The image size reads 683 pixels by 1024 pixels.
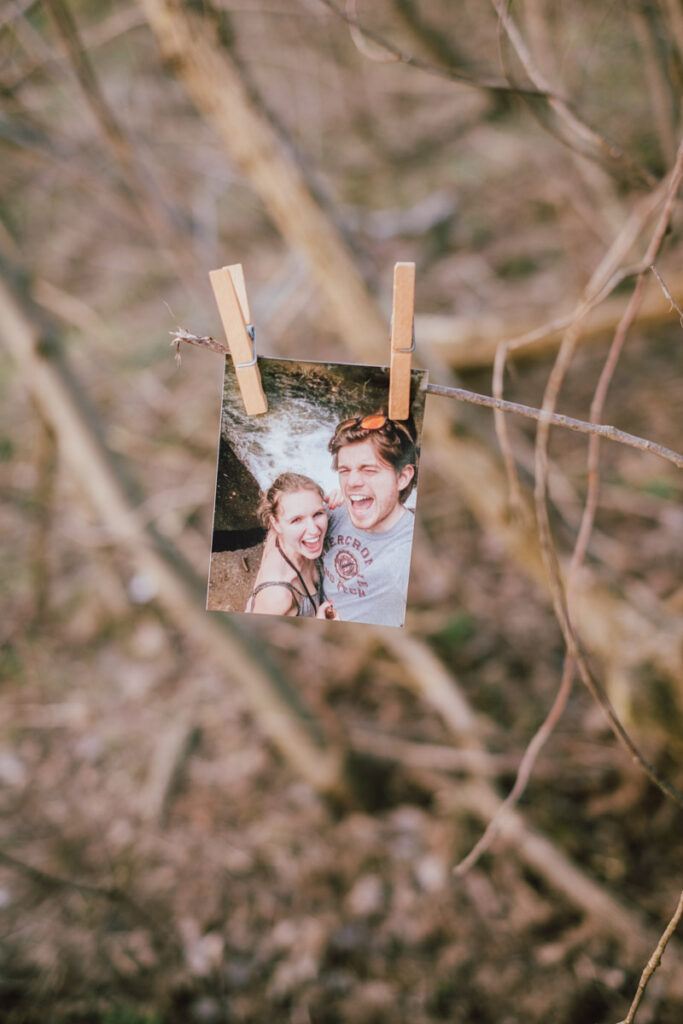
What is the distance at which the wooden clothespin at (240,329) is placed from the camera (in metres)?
0.80

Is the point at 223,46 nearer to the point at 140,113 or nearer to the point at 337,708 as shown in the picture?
the point at 337,708

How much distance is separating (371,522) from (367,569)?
75 mm

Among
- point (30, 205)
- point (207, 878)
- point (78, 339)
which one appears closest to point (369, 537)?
point (207, 878)

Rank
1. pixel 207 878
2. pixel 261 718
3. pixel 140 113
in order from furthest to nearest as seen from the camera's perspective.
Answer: pixel 140 113 → pixel 261 718 → pixel 207 878

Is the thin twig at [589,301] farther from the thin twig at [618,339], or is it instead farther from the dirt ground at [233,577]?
the dirt ground at [233,577]

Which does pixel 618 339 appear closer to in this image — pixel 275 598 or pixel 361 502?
pixel 361 502

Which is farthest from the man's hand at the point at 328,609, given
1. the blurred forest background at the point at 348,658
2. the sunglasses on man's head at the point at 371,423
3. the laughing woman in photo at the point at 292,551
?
the blurred forest background at the point at 348,658

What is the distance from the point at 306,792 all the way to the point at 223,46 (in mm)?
2943

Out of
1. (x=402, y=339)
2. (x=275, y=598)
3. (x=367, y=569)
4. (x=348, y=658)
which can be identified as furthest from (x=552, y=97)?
(x=348, y=658)

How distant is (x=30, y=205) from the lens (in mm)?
6602

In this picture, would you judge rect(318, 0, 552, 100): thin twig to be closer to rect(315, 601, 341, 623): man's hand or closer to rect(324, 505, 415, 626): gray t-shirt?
rect(324, 505, 415, 626): gray t-shirt

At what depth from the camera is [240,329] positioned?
2.73 ft

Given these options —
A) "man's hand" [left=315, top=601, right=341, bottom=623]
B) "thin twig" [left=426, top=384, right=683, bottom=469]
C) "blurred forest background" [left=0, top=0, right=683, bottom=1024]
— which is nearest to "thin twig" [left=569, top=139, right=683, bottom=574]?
"blurred forest background" [left=0, top=0, right=683, bottom=1024]

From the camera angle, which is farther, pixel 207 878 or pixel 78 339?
pixel 78 339
